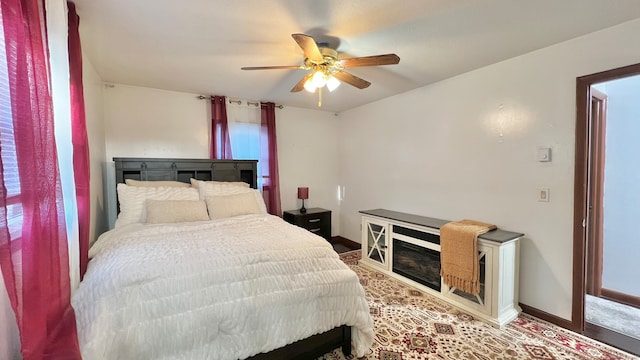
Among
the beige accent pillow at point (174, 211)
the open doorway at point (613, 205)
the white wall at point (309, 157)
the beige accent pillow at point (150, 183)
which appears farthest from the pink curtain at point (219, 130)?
the open doorway at point (613, 205)

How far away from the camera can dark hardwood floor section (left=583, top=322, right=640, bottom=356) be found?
6.38ft

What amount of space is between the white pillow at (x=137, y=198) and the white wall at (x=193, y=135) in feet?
2.52

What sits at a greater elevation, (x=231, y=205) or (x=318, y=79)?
(x=318, y=79)

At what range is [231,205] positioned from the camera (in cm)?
281

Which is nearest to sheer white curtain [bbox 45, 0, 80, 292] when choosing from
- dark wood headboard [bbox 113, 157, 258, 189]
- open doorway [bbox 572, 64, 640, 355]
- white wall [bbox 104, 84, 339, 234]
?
dark wood headboard [bbox 113, 157, 258, 189]

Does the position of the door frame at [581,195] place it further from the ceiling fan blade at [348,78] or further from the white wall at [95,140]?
the white wall at [95,140]

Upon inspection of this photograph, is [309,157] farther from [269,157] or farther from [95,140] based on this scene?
[95,140]

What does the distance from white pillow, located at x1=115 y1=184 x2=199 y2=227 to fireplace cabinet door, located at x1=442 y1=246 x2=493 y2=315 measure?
2.83 m

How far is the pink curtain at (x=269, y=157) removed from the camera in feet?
13.0

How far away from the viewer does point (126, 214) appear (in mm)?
2500

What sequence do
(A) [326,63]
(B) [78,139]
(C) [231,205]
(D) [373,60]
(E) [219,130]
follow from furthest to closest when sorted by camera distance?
(E) [219,130], (C) [231,205], (A) [326,63], (D) [373,60], (B) [78,139]

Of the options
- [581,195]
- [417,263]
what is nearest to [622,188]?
[581,195]

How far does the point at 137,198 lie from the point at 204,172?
1.01 m

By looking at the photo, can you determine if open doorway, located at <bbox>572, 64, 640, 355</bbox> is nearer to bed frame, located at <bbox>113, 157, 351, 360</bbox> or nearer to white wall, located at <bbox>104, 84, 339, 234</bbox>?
bed frame, located at <bbox>113, 157, 351, 360</bbox>
